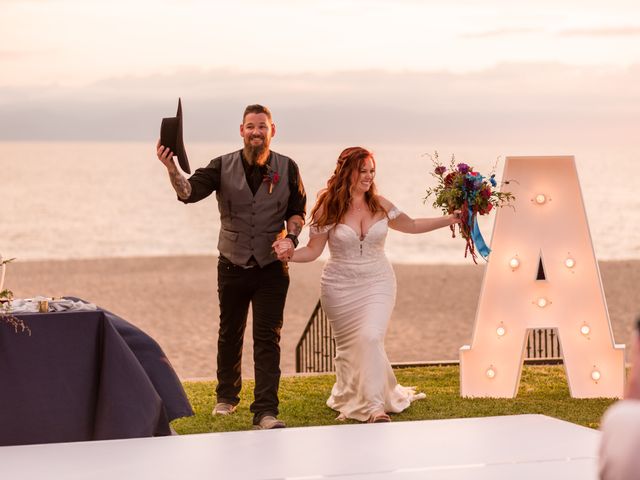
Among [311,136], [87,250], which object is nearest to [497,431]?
[311,136]

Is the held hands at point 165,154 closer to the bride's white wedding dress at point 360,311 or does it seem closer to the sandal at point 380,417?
the bride's white wedding dress at point 360,311

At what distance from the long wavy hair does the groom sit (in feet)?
0.76

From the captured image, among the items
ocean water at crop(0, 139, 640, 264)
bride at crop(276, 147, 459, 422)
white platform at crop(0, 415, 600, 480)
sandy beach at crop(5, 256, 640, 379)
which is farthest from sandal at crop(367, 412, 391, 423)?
ocean water at crop(0, 139, 640, 264)

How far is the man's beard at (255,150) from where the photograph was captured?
7.72 m

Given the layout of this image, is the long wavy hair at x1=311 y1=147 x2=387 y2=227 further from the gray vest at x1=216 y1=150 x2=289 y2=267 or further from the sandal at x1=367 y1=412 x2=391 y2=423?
the sandal at x1=367 y1=412 x2=391 y2=423

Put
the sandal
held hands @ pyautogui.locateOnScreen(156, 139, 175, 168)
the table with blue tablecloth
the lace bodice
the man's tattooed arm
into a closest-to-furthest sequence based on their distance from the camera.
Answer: the table with blue tablecloth < held hands @ pyautogui.locateOnScreen(156, 139, 175, 168) < the man's tattooed arm < the sandal < the lace bodice

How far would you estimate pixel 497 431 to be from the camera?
4.89 m

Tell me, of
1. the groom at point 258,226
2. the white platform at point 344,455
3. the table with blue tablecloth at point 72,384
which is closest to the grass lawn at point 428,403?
the groom at point 258,226

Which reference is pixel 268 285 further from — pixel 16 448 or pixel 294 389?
pixel 16 448

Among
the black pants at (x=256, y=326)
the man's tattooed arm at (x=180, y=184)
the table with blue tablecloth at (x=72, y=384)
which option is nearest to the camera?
the table with blue tablecloth at (x=72, y=384)

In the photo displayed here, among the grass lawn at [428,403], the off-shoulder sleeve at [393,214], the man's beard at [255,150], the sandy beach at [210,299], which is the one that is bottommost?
the sandy beach at [210,299]

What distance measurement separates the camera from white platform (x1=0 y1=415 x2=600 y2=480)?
4.13 meters

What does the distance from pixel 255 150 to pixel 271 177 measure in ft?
0.68

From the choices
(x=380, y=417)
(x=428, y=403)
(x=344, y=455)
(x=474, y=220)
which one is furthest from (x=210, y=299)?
(x=344, y=455)
